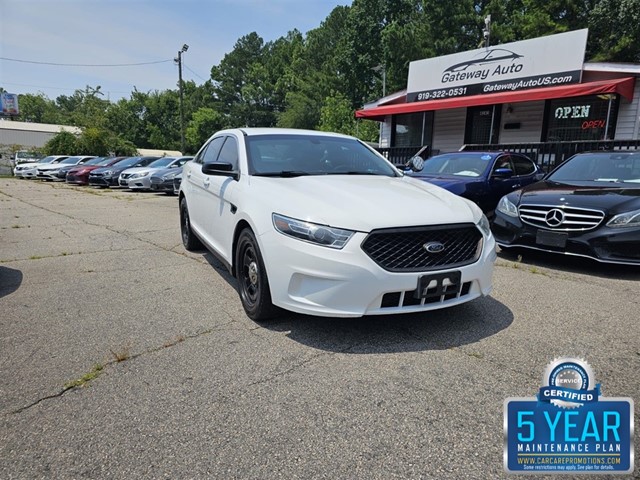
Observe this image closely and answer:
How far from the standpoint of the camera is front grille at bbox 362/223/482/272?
2.91 metres

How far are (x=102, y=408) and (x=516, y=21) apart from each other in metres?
31.9

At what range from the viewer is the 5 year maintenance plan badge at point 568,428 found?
1917 mm

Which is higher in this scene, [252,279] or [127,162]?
[127,162]

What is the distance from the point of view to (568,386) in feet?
7.31

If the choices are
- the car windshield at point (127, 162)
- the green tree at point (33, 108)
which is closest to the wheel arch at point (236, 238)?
the car windshield at point (127, 162)

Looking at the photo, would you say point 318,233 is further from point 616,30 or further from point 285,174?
point 616,30

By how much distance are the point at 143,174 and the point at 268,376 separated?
15.4 meters

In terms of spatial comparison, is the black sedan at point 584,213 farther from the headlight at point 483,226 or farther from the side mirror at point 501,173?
the headlight at point 483,226

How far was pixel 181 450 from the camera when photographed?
1996mm

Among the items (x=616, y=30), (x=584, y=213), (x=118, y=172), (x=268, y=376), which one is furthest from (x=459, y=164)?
(x=616, y=30)

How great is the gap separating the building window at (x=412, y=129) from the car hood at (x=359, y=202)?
13.8 m

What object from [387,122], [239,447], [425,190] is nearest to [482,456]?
[239,447]

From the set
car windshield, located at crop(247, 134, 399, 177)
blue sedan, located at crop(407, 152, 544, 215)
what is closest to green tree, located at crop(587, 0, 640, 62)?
blue sedan, located at crop(407, 152, 544, 215)

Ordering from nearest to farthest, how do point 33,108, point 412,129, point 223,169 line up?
point 223,169 < point 412,129 < point 33,108
